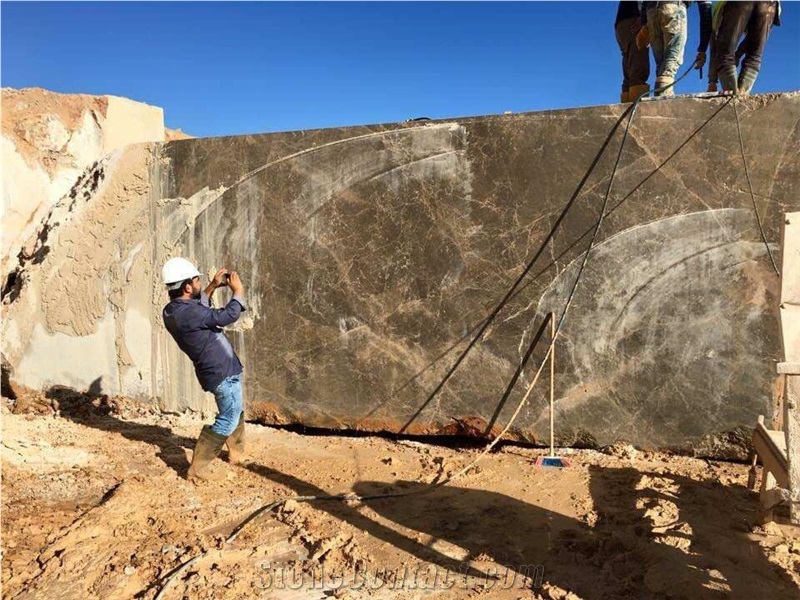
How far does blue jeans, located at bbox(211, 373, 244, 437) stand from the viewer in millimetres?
3943

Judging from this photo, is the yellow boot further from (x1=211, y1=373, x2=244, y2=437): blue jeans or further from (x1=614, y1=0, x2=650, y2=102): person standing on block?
(x1=211, y1=373, x2=244, y2=437): blue jeans

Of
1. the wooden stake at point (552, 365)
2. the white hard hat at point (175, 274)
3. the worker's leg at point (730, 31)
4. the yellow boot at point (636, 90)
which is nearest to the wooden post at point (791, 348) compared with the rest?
the wooden stake at point (552, 365)

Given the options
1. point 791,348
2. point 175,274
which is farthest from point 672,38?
point 175,274

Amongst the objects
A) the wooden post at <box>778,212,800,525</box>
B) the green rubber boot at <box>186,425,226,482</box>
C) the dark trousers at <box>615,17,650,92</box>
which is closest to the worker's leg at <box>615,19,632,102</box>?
the dark trousers at <box>615,17,650,92</box>

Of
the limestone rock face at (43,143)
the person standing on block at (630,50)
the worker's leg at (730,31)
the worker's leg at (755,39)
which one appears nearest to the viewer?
the worker's leg at (730,31)

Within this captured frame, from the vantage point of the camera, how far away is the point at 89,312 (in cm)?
534

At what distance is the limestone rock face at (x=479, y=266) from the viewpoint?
3.72 meters

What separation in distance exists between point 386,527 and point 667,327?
220cm

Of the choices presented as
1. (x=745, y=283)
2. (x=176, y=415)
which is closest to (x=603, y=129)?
(x=745, y=283)

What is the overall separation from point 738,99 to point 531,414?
7.91 feet

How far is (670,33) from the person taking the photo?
440cm

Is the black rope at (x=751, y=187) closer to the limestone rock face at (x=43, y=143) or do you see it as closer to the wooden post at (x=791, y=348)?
the wooden post at (x=791, y=348)

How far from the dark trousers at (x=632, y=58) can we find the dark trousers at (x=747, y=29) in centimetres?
98

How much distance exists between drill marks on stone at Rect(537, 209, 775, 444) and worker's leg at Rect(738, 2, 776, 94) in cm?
125
